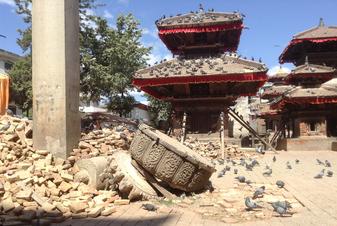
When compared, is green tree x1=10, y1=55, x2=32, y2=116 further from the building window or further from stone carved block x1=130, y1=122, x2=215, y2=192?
stone carved block x1=130, y1=122, x2=215, y2=192

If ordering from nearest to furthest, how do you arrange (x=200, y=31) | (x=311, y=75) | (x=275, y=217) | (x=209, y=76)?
(x=275, y=217) → (x=209, y=76) → (x=200, y=31) → (x=311, y=75)

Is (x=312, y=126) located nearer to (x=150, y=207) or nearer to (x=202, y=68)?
(x=202, y=68)

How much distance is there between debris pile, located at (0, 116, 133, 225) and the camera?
6.20 metres

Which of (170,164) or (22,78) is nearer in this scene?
(170,164)

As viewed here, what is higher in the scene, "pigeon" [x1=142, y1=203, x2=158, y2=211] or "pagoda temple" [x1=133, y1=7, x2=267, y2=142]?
"pagoda temple" [x1=133, y1=7, x2=267, y2=142]

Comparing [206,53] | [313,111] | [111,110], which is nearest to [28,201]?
[206,53]

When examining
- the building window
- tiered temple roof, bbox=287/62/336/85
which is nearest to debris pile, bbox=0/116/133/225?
the building window

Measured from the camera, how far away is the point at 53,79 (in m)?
9.14

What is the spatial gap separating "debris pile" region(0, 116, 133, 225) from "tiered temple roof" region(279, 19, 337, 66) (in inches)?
788

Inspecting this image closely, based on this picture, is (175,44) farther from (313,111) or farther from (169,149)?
(169,149)

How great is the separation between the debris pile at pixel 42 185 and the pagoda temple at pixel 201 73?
830cm

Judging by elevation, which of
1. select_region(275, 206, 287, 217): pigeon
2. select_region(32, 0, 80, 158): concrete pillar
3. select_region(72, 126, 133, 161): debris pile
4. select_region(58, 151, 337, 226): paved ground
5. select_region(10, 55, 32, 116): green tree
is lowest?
select_region(58, 151, 337, 226): paved ground

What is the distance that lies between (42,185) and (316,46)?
2397cm

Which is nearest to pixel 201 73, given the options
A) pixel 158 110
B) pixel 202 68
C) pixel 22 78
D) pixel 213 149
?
pixel 202 68
